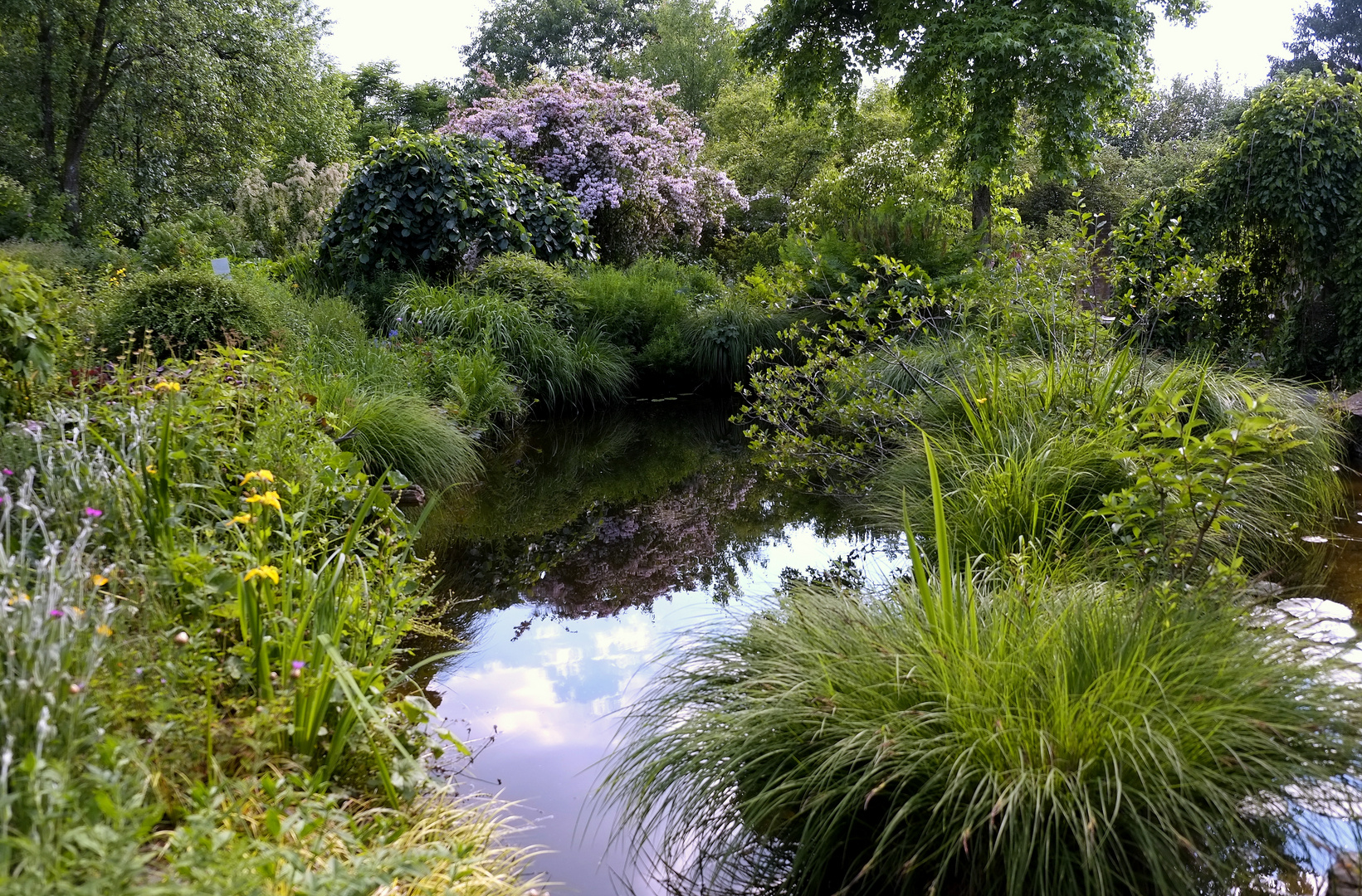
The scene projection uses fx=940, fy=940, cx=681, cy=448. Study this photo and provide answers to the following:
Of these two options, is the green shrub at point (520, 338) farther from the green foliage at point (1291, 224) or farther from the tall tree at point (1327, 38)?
the tall tree at point (1327, 38)

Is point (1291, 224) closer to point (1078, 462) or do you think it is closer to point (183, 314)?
point (1078, 462)

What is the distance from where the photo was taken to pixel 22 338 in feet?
11.3

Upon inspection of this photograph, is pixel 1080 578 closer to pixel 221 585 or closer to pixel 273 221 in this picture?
pixel 221 585

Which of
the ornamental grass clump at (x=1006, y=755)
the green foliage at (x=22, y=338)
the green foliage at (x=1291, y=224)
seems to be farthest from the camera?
the green foliage at (x=1291, y=224)

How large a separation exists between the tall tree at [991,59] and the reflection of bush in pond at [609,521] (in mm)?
4844

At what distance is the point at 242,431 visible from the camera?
4.27 metres

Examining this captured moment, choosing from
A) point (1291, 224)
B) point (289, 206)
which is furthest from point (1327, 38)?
point (289, 206)

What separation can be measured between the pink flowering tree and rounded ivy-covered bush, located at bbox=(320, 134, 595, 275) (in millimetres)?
2677

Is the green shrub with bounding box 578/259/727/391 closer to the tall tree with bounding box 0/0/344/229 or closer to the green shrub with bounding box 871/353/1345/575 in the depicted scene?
the green shrub with bounding box 871/353/1345/575

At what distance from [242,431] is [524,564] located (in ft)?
4.76

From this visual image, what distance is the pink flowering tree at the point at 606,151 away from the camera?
43.6 ft

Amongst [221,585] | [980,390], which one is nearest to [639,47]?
[980,390]

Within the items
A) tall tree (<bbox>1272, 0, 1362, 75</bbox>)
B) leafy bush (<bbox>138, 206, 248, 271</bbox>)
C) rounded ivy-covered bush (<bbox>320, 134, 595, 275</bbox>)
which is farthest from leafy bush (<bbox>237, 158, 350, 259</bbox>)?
tall tree (<bbox>1272, 0, 1362, 75</bbox>)

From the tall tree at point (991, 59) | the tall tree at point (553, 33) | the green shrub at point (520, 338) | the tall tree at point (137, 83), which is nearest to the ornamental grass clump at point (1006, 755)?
the green shrub at point (520, 338)
